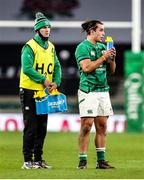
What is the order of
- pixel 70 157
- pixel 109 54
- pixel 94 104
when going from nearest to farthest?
pixel 109 54 < pixel 94 104 < pixel 70 157

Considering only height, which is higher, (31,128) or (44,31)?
(44,31)

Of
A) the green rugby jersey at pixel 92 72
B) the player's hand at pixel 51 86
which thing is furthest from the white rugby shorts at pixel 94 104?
the player's hand at pixel 51 86

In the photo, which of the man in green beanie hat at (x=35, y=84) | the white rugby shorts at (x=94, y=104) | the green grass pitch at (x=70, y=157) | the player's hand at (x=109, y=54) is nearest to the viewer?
the green grass pitch at (x=70, y=157)

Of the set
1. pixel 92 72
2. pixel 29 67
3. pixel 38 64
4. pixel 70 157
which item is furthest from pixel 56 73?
pixel 70 157

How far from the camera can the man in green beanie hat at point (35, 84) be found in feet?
40.8

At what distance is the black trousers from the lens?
41.0 feet

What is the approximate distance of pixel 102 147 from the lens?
12.5 meters

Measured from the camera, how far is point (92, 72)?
1229 centimetres

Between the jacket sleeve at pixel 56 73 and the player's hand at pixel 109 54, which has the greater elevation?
the player's hand at pixel 109 54

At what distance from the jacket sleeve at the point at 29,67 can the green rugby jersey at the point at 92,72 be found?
1.74ft

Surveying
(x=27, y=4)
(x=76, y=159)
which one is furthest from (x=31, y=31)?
(x=76, y=159)

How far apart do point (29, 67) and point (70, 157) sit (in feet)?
9.56

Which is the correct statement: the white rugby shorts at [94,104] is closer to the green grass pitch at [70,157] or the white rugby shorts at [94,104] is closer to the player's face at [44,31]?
the green grass pitch at [70,157]

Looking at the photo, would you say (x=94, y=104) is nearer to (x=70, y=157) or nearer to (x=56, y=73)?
(x=56, y=73)
